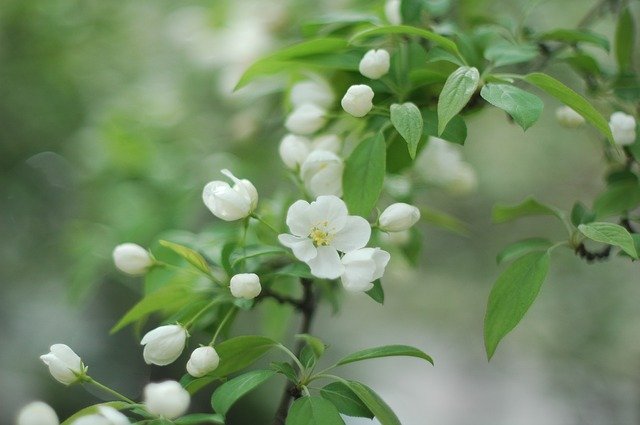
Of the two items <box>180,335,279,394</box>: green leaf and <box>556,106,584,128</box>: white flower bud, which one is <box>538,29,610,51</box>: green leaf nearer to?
<box>556,106,584,128</box>: white flower bud

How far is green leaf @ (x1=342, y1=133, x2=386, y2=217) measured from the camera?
0.53 metres

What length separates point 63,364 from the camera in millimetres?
494

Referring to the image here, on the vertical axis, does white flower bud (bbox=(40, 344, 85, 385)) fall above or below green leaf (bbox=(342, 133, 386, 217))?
below

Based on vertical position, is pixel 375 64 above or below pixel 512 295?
above

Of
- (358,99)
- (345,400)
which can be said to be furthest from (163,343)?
(358,99)

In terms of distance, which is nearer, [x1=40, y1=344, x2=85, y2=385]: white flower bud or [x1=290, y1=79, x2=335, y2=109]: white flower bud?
[x1=40, y1=344, x2=85, y2=385]: white flower bud

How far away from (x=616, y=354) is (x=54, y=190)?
1.44 metres

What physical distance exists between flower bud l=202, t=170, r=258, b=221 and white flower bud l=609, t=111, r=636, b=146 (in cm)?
33

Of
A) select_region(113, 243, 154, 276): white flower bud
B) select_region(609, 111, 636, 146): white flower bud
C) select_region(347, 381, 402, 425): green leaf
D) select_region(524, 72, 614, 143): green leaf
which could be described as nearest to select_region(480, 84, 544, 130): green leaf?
select_region(524, 72, 614, 143): green leaf

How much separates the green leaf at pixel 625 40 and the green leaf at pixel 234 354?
49 centimetres

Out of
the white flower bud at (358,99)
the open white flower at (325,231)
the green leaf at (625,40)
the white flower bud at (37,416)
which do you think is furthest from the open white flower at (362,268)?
the green leaf at (625,40)

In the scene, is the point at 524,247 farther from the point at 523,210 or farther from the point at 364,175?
the point at 364,175

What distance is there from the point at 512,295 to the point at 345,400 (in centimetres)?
16

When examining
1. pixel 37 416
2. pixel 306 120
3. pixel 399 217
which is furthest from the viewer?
pixel 306 120
